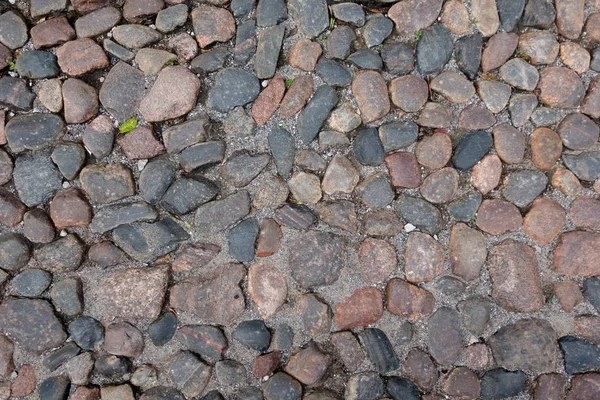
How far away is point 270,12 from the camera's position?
169cm

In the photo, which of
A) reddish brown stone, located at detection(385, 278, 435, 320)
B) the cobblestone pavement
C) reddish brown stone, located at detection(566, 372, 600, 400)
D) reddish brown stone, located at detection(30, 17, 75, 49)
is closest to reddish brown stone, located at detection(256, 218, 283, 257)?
the cobblestone pavement

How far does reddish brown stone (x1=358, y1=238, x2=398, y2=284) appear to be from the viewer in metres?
1.66

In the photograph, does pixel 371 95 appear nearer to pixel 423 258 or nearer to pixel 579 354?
pixel 423 258

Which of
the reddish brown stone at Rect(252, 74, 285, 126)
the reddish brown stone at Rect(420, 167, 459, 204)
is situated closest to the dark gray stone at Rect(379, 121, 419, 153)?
the reddish brown stone at Rect(420, 167, 459, 204)

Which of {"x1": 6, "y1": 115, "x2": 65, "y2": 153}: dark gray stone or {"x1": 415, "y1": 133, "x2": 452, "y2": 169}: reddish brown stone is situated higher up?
{"x1": 415, "y1": 133, "x2": 452, "y2": 169}: reddish brown stone

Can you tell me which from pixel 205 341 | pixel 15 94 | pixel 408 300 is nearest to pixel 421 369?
pixel 408 300

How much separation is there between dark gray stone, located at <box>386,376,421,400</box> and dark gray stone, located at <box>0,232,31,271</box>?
1.30m

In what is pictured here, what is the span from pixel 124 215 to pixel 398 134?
0.96m

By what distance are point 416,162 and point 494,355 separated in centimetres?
69

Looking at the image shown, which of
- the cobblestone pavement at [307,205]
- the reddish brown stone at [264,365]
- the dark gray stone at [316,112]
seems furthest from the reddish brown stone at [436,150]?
the reddish brown stone at [264,365]

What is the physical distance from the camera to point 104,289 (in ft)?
5.47

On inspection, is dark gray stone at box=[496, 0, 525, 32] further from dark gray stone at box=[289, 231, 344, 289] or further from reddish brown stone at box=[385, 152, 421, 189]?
dark gray stone at box=[289, 231, 344, 289]

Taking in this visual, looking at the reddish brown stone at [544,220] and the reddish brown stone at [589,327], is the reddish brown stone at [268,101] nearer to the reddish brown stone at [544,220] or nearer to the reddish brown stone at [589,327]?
the reddish brown stone at [544,220]

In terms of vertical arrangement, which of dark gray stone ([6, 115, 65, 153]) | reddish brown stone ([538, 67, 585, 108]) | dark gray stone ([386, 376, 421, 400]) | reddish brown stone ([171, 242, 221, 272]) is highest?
reddish brown stone ([538, 67, 585, 108])
